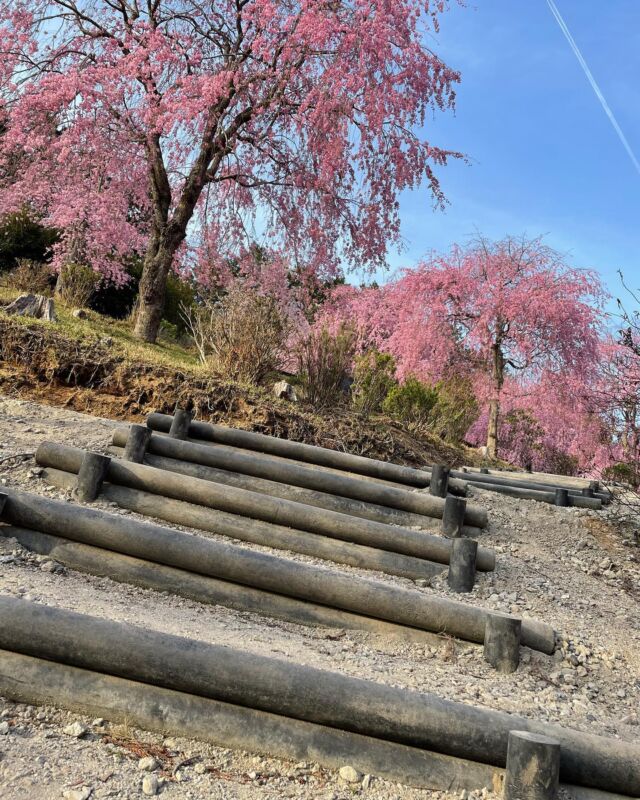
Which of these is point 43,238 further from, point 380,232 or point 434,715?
point 434,715

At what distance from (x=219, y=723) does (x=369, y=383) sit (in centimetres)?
1009

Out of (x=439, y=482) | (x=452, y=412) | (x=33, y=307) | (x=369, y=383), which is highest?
(x=33, y=307)

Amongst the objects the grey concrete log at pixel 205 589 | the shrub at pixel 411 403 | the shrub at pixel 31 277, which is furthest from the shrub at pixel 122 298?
the grey concrete log at pixel 205 589

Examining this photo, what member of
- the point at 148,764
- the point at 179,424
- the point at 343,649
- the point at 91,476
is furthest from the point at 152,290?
the point at 148,764

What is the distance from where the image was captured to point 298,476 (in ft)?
17.6

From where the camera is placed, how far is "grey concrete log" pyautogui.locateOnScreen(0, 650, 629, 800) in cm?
213

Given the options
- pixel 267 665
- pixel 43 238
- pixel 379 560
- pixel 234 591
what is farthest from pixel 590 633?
pixel 43 238

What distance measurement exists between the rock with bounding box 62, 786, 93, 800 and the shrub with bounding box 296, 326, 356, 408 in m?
7.96

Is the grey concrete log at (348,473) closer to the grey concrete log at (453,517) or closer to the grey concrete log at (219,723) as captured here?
the grey concrete log at (453,517)

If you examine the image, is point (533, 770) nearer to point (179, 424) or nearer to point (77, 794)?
point (77, 794)

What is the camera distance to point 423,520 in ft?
17.4

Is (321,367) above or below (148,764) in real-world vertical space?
above

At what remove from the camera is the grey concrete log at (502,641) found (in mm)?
3381

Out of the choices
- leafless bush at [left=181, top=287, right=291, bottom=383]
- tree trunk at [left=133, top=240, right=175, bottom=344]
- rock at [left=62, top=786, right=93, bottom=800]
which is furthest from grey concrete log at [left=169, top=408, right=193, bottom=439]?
tree trunk at [left=133, top=240, right=175, bottom=344]
